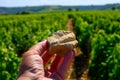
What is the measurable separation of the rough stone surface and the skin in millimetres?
137

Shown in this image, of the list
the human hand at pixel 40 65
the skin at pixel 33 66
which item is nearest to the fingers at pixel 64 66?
the human hand at pixel 40 65

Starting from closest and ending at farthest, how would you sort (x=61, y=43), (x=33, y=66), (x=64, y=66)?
(x=33, y=66) → (x=64, y=66) → (x=61, y=43)

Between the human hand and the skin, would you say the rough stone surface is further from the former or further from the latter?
the skin

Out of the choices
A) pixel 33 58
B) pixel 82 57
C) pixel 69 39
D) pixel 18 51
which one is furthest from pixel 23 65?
pixel 18 51

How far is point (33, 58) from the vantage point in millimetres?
1939

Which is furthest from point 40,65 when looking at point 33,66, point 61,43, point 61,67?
point 61,43

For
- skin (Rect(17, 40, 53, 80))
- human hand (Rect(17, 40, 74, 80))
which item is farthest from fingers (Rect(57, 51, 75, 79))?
skin (Rect(17, 40, 53, 80))

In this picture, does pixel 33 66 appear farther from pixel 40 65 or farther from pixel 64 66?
pixel 64 66

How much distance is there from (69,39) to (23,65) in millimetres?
500

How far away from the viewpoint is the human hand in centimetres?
187

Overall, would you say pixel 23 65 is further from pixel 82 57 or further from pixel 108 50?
pixel 82 57

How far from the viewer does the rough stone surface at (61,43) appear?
2162 millimetres

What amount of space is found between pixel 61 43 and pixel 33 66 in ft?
1.27

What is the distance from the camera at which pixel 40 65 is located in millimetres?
1935
